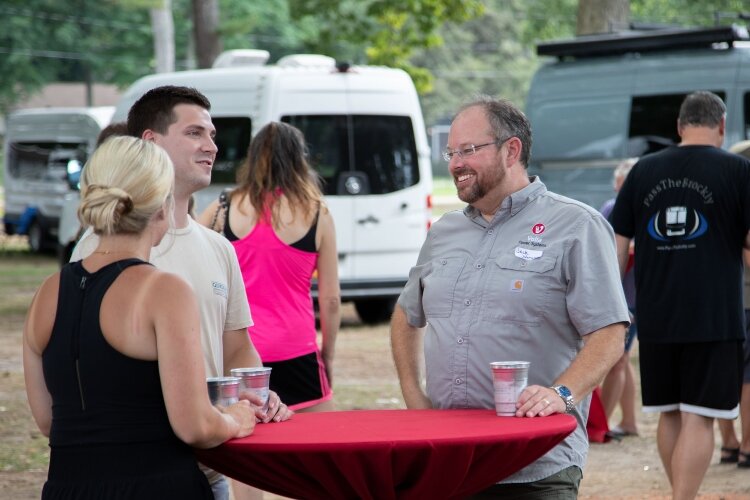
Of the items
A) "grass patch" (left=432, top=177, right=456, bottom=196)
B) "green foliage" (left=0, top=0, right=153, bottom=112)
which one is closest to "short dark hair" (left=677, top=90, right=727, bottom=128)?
"grass patch" (left=432, top=177, right=456, bottom=196)

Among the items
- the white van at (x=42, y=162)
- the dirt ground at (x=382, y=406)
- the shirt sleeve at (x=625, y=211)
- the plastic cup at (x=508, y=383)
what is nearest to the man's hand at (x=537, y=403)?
the plastic cup at (x=508, y=383)

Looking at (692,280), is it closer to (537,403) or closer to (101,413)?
(537,403)

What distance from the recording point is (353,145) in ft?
45.6

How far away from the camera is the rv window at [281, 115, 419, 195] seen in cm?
1377

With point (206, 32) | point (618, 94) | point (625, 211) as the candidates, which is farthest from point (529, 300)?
point (206, 32)

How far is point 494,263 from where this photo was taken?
404 centimetres

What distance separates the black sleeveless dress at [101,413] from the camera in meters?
3.17

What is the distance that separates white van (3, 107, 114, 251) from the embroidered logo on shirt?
836 inches

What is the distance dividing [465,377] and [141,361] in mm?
1224

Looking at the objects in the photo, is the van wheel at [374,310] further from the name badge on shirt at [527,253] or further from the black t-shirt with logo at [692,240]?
the name badge on shirt at [527,253]

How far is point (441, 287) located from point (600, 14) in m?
14.9

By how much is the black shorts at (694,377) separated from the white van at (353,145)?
24.2ft

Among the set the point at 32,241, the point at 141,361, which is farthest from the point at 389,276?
the point at 32,241

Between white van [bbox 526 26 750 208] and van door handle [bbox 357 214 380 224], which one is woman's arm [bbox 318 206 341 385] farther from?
white van [bbox 526 26 750 208]
